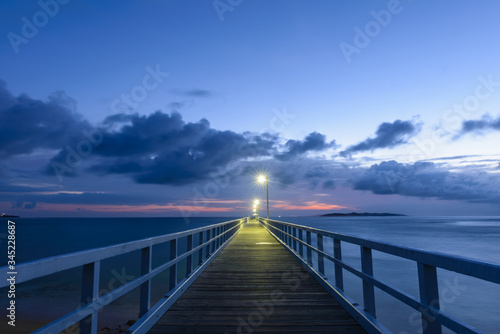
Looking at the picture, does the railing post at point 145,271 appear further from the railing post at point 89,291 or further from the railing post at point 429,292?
the railing post at point 429,292

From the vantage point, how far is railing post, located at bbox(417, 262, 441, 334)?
271 centimetres

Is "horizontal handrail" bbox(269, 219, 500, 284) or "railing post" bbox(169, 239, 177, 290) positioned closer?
"horizontal handrail" bbox(269, 219, 500, 284)

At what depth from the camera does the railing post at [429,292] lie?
2.71 meters

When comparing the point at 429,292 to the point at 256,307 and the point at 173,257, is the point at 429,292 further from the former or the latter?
the point at 173,257

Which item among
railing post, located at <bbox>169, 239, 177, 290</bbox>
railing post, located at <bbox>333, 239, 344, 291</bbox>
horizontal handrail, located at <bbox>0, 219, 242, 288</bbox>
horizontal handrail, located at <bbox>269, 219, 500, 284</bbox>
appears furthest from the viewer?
railing post, located at <bbox>333, 239, 344, 291</bbox>

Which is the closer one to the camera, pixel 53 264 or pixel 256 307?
pixel 53 264

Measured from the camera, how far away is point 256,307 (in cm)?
528

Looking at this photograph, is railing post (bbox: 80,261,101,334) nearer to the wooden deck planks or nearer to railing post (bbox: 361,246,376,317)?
the wooden deck planks

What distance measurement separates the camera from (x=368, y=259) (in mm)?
4262

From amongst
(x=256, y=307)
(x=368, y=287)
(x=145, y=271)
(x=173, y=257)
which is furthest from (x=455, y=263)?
(x=173, y=257)

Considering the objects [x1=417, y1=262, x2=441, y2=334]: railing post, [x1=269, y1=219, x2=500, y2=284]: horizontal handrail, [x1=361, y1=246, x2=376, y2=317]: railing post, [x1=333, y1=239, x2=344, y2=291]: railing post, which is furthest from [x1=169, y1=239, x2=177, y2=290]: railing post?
[x1=417, y1=262, x2=441, y2=334]: railing post

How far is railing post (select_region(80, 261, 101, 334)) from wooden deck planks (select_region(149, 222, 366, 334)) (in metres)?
1.67

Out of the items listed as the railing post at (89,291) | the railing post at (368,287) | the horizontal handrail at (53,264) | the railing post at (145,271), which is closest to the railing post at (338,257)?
the railing post at (368,287)

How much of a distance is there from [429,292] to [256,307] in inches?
124
